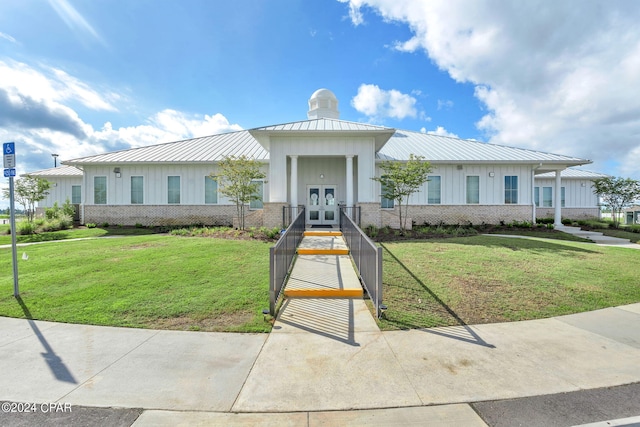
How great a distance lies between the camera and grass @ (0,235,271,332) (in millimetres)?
4750

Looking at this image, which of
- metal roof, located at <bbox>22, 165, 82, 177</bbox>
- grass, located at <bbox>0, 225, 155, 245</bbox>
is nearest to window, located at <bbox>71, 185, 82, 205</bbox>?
metal roof, located at <bbox>22, 165, 82, 177</bbox>

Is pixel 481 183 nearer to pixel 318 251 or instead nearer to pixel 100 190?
pixel 318 251

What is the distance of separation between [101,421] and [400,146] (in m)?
20.1

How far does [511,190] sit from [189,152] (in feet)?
68.0

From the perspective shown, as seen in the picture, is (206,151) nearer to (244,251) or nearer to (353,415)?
(244,251)

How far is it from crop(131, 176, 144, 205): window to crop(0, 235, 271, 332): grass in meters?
8.09

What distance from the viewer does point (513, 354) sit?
3.67m

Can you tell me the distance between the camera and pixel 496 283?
256 inches

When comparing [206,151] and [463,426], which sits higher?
[206,151]

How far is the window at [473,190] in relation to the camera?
17453mm

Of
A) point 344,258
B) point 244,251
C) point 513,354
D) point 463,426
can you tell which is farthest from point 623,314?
point 244,251

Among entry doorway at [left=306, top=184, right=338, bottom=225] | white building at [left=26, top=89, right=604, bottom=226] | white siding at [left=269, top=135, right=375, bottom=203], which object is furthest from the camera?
white building at [left=26, top=89, right=604, bottom=226]

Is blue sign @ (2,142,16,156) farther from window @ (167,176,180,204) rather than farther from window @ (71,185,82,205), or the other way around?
window @ (71,185,82,205)

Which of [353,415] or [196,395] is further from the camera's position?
[196,395]
